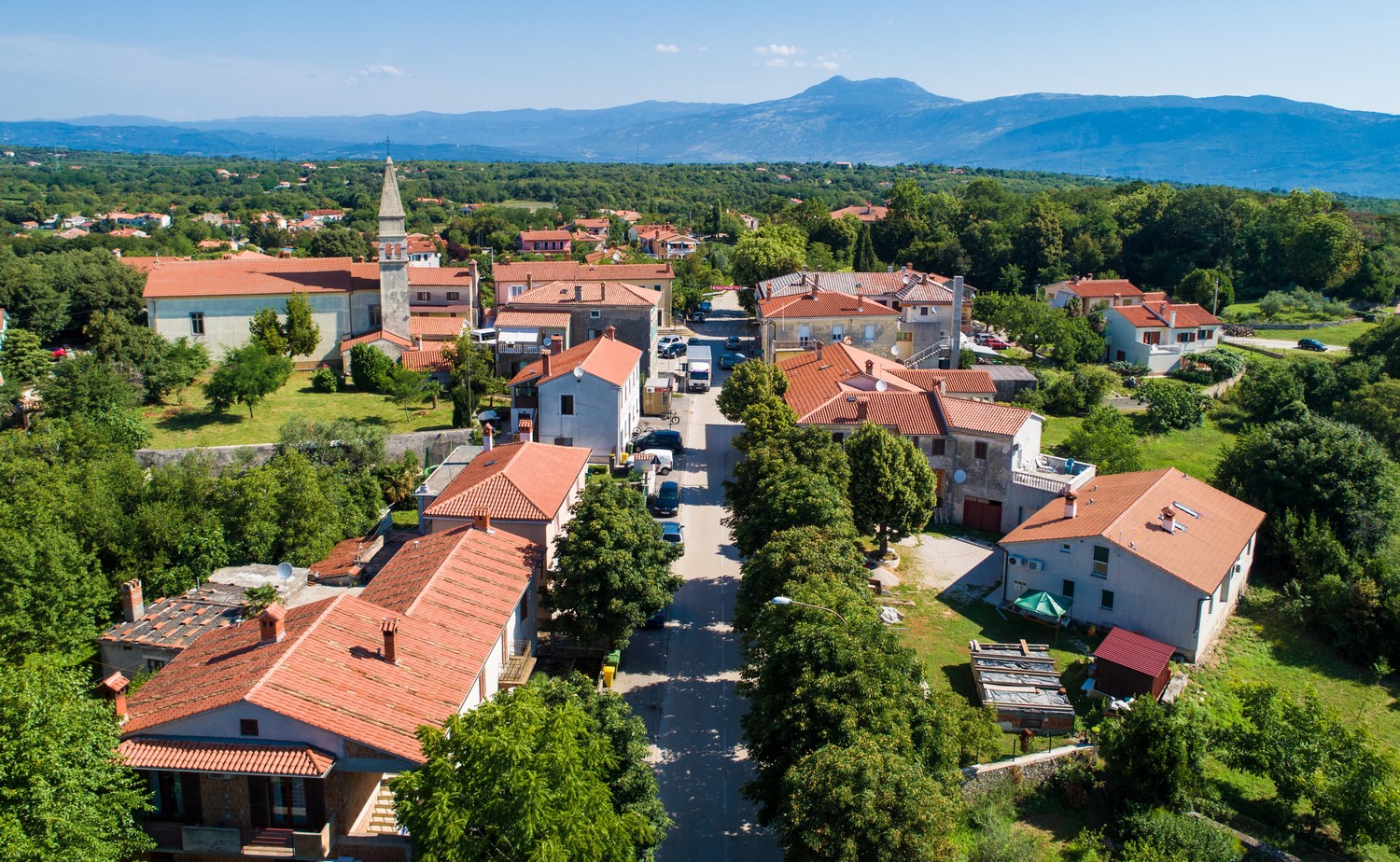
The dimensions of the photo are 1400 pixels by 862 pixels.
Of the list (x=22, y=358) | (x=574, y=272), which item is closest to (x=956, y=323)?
(x=574, y=272)

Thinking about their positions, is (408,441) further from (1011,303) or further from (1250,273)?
(1250,273)

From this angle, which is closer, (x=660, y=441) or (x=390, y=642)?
(x=390, y=642)

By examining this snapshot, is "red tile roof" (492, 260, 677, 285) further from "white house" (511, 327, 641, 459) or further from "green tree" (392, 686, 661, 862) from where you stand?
"green tree" (392, 686, 661, 862)

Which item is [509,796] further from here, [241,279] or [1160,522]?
[241,279]

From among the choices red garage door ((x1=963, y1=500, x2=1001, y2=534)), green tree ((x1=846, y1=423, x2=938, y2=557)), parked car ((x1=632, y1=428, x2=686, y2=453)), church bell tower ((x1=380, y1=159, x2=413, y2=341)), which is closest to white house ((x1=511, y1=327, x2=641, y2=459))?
parked car ((x1=632, y1=428, x2=686, y2=453))

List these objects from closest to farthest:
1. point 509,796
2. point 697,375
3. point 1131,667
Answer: point 509,796 < point 1131,667 < point 697,375

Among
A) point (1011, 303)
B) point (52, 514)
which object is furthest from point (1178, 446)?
point (52, 514)
